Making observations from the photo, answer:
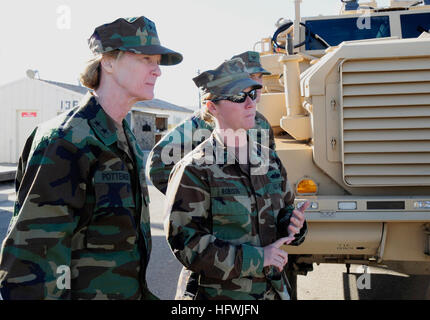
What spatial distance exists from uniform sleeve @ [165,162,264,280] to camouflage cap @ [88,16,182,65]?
519 mm

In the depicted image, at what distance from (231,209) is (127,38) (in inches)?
30.3

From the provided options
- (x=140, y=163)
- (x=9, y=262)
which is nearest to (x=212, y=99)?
(x=140, y=163)

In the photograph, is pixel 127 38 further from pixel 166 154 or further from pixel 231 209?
pixel 166 154

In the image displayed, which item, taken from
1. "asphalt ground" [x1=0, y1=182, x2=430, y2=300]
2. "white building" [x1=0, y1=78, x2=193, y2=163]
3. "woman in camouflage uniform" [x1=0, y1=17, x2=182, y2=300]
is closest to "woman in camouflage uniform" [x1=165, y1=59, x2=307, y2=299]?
"woman in camouflage uniform" [x1=0, y1=17, x2=182, y2=300]

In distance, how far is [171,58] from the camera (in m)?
1.72

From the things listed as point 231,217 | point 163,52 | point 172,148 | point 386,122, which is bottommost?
point 231,217

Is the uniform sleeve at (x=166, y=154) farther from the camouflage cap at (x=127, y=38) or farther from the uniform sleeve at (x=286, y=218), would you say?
the camouflage cap at (x=127, y=38)

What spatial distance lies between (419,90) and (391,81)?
0.63 ft

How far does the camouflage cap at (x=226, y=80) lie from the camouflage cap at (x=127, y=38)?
1.22ft

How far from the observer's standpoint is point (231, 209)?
177 centimetres

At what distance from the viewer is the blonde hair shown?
1.55 meters

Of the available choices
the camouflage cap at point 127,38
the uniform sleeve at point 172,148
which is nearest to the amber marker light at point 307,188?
the uniform sleeve at point 172,148

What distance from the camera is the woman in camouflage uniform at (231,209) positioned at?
1.69m

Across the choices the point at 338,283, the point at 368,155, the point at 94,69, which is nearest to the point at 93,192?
the point at 94,69
